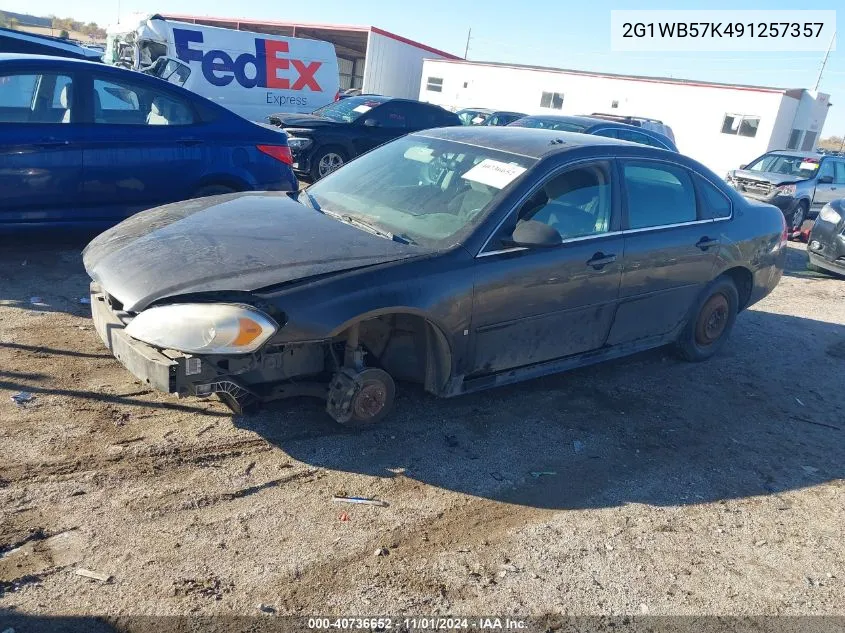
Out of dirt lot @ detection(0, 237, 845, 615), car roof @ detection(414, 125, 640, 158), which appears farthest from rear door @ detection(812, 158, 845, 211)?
car roof @ detection(414, 125, 640, 158)

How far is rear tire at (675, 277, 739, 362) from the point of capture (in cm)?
558

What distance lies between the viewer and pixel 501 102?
3100 cm

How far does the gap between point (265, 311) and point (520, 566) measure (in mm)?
1640

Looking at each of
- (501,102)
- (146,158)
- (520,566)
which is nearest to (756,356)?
(520,566)

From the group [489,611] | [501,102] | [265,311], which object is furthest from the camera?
[501,102]

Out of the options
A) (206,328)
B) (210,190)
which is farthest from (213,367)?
(210,190)

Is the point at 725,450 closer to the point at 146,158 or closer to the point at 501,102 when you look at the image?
the point at 146,158

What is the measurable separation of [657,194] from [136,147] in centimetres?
452

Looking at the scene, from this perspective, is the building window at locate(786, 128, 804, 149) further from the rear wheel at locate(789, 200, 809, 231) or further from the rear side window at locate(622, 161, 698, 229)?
the rear side window at locate(622, 161, 698, 229)

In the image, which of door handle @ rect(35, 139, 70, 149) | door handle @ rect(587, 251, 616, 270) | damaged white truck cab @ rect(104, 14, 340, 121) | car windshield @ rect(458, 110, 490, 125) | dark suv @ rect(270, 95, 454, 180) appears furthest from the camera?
car windshield @ rect(458, 110, 490, 125)

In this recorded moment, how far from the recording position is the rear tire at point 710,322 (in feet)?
18.3

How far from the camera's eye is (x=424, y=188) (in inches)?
177

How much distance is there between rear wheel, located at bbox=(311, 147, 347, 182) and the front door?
325 inches

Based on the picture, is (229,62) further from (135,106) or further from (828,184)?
(828,184)
